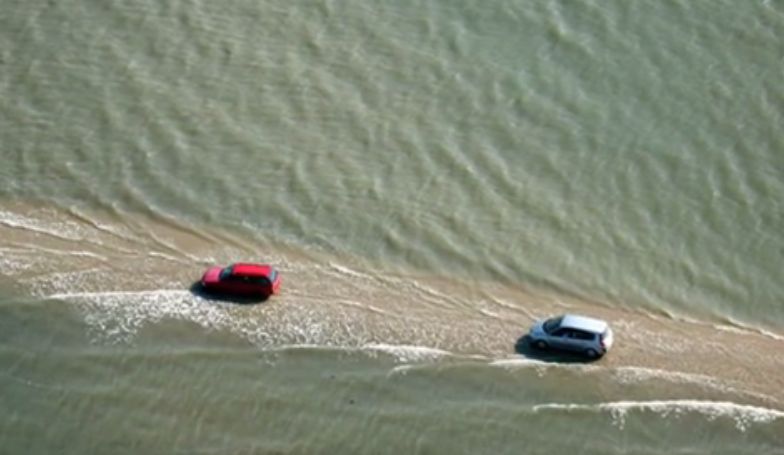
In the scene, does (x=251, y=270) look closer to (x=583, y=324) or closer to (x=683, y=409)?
(x=583, y=324)

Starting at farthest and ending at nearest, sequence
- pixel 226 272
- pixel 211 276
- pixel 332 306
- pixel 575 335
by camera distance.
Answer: pixel 211 276, pixel 226 272, pixel 332 306, pixel 575 335

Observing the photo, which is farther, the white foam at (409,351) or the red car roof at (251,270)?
the red car roof at (251,270)

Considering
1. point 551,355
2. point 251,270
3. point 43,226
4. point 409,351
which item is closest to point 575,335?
point 551,355

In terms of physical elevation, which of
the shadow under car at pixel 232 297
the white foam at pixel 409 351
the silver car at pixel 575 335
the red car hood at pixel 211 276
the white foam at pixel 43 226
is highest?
the silver car at pixel 575 335

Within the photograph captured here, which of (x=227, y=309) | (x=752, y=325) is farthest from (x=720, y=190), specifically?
(x=227, y=309)

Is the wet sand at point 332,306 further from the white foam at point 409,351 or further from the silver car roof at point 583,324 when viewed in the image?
the silver car roof at point 583,324

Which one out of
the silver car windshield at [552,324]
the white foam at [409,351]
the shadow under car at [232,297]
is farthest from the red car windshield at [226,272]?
the silver car windshield at [552,324]
